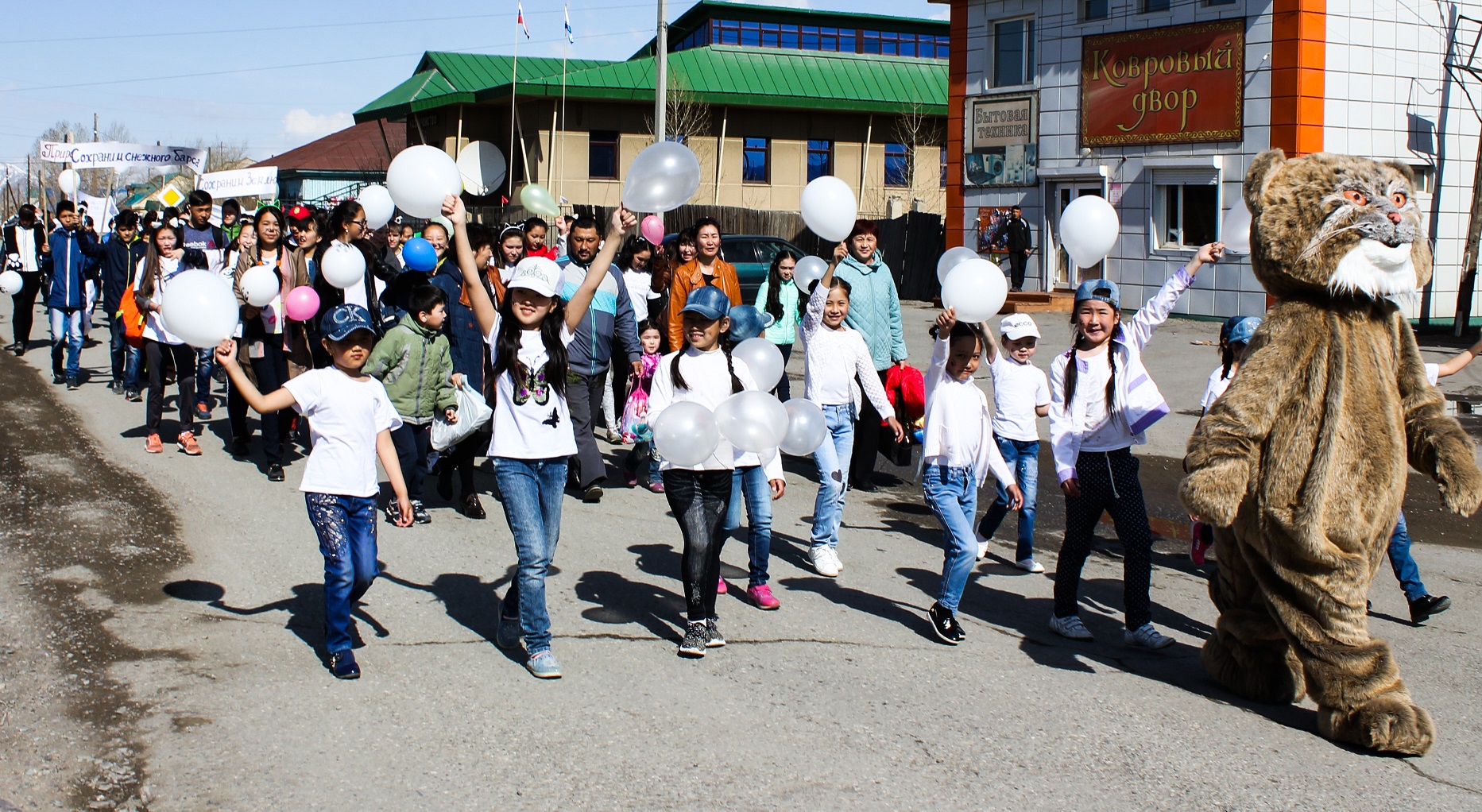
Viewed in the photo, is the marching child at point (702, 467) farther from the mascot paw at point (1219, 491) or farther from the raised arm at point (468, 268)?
the mascot paw at point (1219, 491)

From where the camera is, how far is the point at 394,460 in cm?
535

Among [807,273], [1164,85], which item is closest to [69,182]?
[1164,85]

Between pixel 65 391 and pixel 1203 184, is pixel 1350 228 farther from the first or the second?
pixel 1203 184

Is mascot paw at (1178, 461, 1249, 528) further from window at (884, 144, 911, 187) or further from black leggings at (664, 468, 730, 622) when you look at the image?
window at (884, 144, 911, 187)

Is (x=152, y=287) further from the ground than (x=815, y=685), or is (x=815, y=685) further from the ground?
(x=152, y=287)

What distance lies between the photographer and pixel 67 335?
13.8 metres

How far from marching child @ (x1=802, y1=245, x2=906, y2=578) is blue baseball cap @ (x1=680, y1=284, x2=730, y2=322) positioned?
1534 millimetres

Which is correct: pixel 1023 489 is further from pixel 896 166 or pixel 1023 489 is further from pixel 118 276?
pixel 896 166

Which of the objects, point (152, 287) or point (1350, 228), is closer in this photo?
point (1350, 228)

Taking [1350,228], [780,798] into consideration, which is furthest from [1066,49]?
[780,798]

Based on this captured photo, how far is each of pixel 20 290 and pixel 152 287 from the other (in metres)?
7.41

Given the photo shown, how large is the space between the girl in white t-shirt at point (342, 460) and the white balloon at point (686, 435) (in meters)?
1.12

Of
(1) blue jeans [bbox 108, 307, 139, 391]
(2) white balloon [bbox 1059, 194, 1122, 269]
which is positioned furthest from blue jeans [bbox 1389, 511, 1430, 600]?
(1) blue jeans [bbox 108, 307, 139, 391]

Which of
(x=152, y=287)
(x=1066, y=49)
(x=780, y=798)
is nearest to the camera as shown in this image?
(x=780, y=798)
